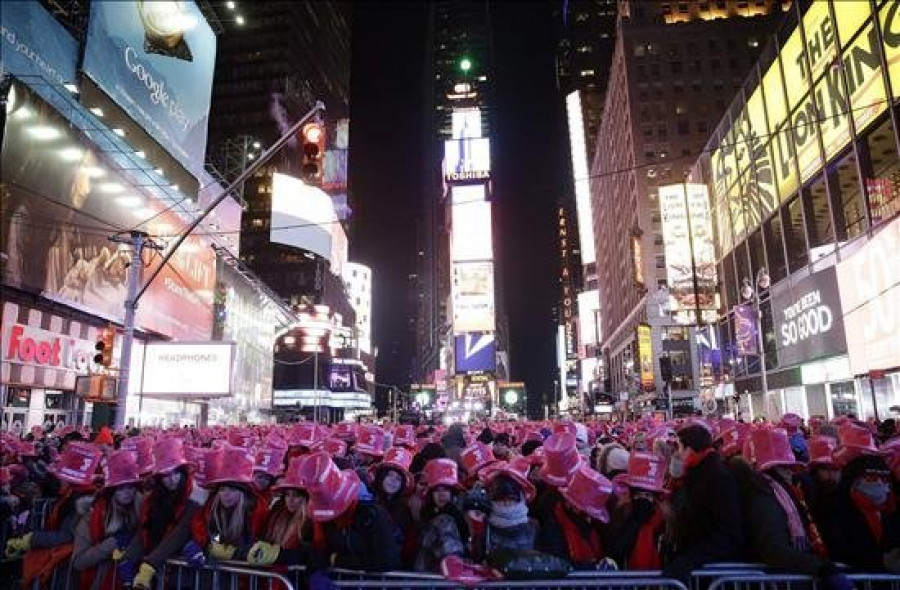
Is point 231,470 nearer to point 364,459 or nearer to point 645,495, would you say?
point 645,495

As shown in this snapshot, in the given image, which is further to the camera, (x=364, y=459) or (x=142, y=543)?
(x=364, y=459)

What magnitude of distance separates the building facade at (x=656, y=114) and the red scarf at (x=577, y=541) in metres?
76.2

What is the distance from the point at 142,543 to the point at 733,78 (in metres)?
101

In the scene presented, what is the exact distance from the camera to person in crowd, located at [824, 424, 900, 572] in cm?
473

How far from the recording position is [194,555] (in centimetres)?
522

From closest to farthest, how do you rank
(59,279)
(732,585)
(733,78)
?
(732,585) → (59,279) → (733,78)

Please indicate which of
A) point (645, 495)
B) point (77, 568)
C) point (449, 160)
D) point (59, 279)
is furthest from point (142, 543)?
point (449, 160)

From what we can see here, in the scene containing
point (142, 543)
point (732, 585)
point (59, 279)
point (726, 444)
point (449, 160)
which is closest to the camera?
point (732, 585)

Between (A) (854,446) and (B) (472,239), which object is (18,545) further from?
(B) (472,239)

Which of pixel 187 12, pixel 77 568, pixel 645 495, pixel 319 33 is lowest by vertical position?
pixel 77 568

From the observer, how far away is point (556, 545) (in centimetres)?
528

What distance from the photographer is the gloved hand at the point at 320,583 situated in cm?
437

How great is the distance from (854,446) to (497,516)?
9.90ft

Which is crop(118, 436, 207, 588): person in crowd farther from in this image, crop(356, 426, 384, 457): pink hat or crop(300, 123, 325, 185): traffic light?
crop(300, 123, 325, 185): traffic light
